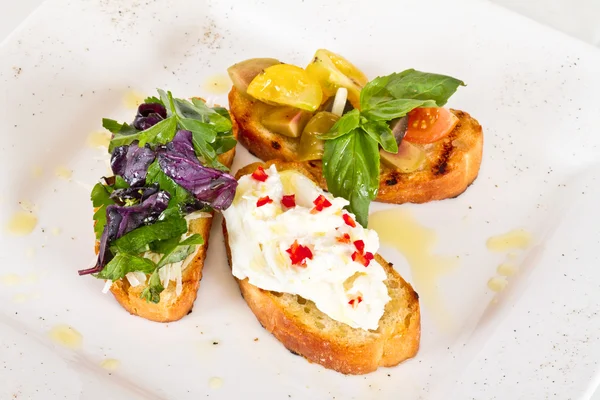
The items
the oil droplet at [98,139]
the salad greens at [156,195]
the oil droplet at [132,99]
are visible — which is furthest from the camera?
the oil droplet at [132,99]

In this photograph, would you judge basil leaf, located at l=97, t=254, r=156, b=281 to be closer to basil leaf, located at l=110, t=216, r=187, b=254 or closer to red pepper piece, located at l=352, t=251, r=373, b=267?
basil leaf, located at l=110, t=216, r=187, b=254

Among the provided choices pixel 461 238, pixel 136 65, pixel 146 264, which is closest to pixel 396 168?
pixel 461 238

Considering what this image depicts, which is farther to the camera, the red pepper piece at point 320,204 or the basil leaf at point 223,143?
the basil leaf at point 223,143

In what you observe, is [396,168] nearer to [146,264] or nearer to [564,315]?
[564,315]

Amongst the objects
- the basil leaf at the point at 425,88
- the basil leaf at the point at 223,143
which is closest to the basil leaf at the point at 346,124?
the basil leaf at the point at 425,88

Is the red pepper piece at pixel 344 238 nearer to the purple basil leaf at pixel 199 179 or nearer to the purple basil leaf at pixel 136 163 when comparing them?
the purple basil leaf at pixel 199 179

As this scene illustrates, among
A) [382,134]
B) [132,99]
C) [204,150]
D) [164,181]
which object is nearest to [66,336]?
[164,181]
